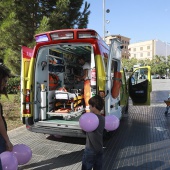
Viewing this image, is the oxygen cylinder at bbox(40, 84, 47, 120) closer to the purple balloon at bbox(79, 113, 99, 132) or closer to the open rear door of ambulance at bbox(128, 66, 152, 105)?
the purple balloon at bbox(79, 113, 99, 132)

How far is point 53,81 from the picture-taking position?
258 inches

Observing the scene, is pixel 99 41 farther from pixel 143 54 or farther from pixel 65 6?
pixel 143 54

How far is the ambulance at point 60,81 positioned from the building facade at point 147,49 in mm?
103770

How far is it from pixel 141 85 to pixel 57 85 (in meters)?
3.51

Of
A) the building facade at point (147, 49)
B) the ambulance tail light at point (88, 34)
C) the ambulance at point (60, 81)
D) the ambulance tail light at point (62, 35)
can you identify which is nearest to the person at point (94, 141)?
the ambulance at point (60, 81)

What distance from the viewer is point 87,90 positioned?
6203mm

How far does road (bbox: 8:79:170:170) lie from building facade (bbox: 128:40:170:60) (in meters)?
103

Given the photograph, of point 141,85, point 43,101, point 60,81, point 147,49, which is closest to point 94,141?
point 43,101

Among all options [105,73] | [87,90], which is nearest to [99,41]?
[105,73]

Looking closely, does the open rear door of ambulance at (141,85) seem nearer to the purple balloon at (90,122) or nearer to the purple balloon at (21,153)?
the purple balloon at (90,122)

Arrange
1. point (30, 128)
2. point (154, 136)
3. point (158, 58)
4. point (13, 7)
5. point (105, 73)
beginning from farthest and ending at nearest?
point (158, 58) < point (13, 7) < point (154, 136) < point (30, 128) < point (105, 73)

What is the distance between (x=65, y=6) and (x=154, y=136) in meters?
6.91

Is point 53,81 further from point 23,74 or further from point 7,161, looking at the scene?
point 7,161

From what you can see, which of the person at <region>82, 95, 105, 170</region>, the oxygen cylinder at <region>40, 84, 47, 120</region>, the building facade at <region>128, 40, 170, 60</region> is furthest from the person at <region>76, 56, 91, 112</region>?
the building facade at <region>128, 40, 170, 60</region>
